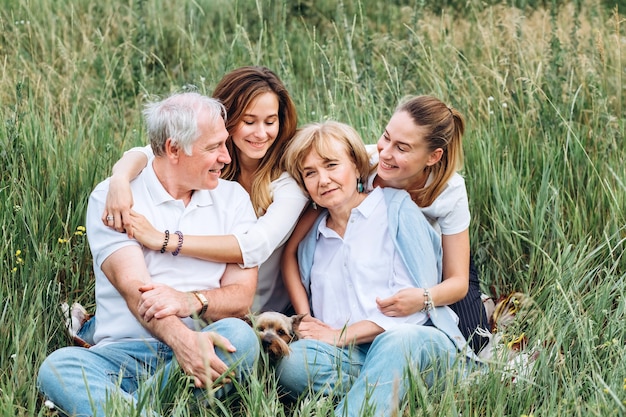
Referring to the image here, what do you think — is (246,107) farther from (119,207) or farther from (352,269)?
(352,269)

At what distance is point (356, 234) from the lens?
4223 millimetres

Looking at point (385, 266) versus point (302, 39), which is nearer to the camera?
point (385, 266)

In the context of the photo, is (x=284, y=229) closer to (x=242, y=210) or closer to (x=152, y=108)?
(x=242, y=210)

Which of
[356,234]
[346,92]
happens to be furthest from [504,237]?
[346,92]

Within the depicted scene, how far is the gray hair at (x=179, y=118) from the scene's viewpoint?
3951 millimetres

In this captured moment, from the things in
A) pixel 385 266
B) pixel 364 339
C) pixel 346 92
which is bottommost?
pixel 364 339

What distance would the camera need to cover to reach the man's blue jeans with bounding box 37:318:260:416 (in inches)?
137

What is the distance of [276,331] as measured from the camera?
3.94 m

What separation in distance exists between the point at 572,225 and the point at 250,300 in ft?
6.70

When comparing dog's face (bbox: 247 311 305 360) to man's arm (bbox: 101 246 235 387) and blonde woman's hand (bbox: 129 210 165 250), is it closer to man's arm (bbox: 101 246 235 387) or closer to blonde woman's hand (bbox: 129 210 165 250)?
man's arm (bbox: 101 246 235 387)

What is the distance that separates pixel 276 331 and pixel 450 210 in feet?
3.48

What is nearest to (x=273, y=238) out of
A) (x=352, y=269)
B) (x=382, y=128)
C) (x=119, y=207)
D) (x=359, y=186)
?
(x=352, y=269)

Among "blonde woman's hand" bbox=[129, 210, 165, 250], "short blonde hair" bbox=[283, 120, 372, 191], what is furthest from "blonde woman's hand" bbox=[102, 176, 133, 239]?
"short blonde hair" bbox=[283, 120, 372, 191]

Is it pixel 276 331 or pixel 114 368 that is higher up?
pixel 276 331
